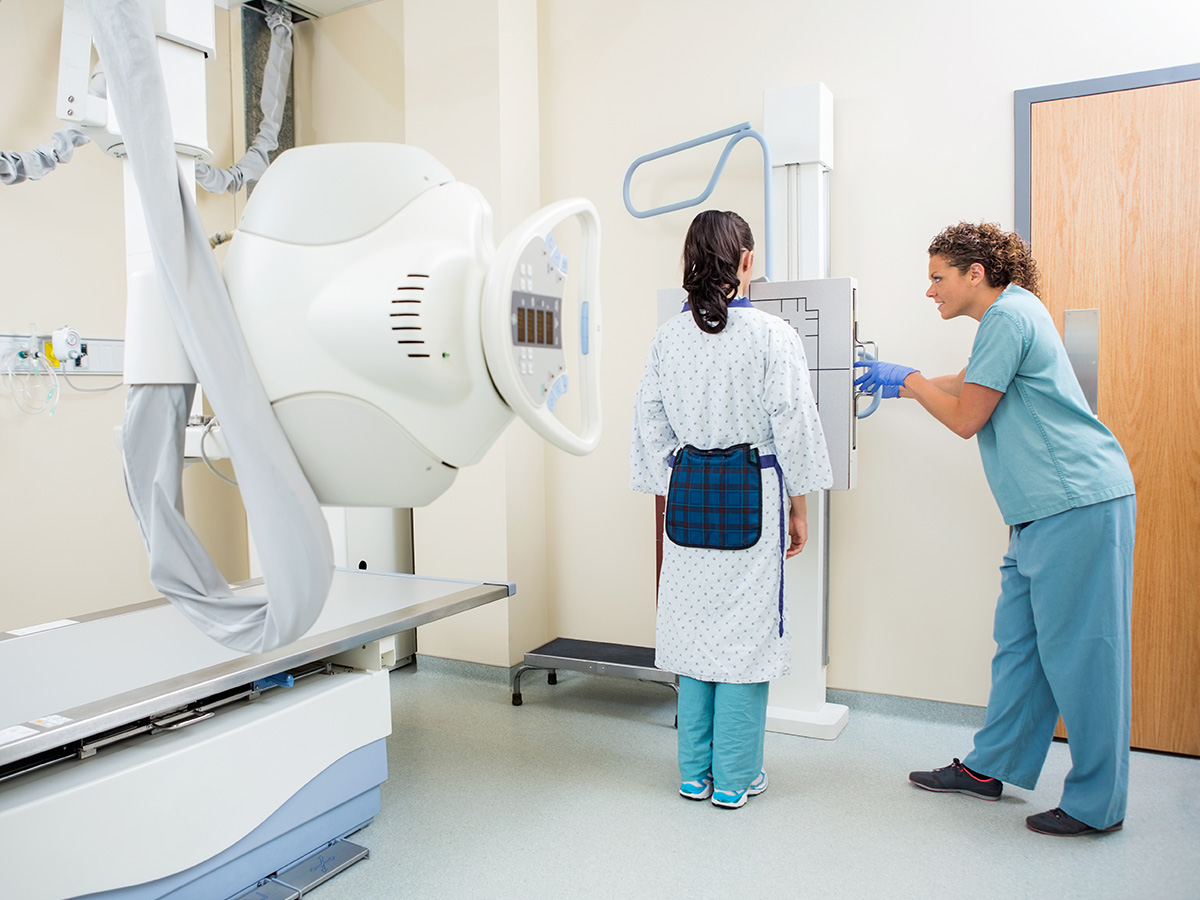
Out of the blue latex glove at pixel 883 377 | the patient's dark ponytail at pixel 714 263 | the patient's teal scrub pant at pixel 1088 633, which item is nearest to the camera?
the patient's teal scrub pant at pixel 1088 633

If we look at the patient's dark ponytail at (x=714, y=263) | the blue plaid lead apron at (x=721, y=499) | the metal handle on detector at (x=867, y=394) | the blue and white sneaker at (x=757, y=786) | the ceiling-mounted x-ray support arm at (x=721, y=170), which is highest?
the ceiling-mounted x-ray support arm at (x=721, y=170)

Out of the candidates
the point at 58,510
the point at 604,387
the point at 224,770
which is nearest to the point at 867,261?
the point at 604,387

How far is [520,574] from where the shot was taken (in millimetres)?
3684

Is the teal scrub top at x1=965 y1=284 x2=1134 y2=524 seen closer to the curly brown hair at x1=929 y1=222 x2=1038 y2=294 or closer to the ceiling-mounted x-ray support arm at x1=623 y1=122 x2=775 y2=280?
the curly brown hair at x1=929 y1=222 x2=1038 y2=294

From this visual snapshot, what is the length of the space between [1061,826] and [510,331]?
2323 millimetres

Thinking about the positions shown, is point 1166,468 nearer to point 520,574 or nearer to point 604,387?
point 604,387

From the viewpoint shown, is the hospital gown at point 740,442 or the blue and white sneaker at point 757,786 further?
the blue and white sneaker at point 757,786

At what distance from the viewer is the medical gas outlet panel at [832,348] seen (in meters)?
2.80

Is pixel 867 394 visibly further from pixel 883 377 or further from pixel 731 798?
pixel 731 798

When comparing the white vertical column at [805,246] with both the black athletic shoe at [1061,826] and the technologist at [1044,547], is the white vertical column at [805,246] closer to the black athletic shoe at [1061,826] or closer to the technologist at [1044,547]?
the technologist at [1044,547]

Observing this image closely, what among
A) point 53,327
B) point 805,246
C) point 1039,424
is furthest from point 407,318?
point 53,327

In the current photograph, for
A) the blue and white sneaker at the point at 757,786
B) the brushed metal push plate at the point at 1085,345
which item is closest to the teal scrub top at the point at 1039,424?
the brushed metal push plate at the point at 1085,345

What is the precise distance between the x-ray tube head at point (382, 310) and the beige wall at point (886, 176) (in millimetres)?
2634

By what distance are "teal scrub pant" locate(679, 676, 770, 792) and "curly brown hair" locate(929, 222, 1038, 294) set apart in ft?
4.36
